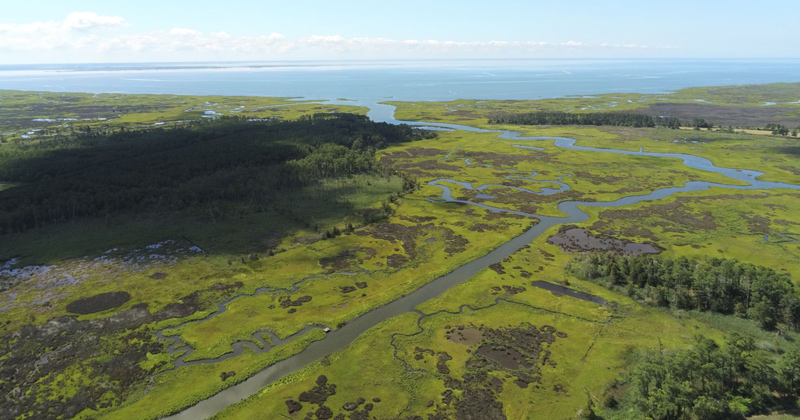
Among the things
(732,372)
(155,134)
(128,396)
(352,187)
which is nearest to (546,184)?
(352,187)

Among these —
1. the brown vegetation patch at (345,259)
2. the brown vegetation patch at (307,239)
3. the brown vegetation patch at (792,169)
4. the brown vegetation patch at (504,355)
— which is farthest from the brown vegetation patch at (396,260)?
the brown vegetation patch at (792,169)

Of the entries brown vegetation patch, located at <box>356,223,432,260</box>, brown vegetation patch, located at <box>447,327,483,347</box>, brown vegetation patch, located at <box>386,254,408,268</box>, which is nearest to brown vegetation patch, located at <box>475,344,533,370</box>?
brown vegetation patch, located at <box>447,327,483,347</box>

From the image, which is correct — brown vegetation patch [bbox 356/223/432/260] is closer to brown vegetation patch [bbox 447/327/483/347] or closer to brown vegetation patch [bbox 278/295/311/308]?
brown vegetation patch [bbox 278/295/311/308]

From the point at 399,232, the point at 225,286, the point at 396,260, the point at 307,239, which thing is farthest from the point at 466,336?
the point at 307,239

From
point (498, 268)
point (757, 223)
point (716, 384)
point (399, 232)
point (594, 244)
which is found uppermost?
point (757, 223)

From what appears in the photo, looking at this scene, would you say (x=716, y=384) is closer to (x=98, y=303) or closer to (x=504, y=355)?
(x=504, y=355)

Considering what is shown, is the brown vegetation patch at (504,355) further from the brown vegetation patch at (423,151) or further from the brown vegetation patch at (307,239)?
the brown vegetation patch at (423,151)
